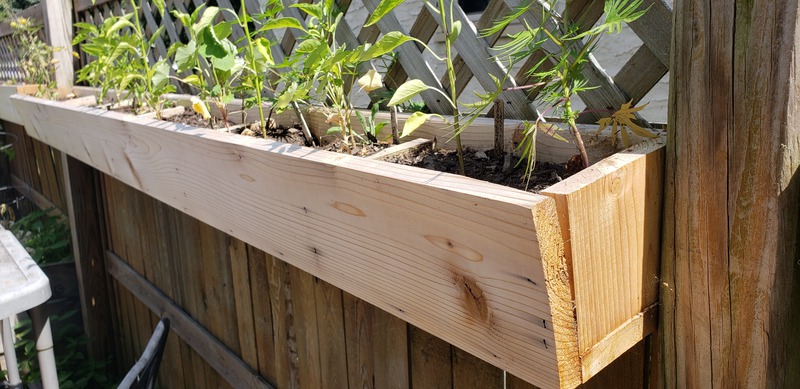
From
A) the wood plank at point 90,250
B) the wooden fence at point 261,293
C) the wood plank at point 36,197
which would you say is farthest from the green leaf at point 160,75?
the wood plank at point 36,197

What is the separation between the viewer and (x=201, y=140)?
1194mm

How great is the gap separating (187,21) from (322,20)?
55 cm

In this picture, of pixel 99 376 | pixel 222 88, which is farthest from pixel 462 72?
pixel 99 376

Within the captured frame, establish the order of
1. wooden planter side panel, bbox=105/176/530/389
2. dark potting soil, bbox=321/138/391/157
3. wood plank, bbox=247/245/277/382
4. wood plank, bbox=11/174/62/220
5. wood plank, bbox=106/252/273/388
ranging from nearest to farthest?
dark potting soil, bbox=321/138/391/157
wooden planter side panel, bbox=105/176/530/389
wood plank, bbox=247/245/277/382
wood plank, bbox=106/252/273/388
wood plank, bbox=11/174/62/220

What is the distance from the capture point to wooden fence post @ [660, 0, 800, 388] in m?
0.61

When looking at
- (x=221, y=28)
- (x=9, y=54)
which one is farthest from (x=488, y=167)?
(x=9, y=54)

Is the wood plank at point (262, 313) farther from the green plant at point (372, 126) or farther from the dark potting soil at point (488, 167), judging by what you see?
the dark potting soil at point (488, 167)

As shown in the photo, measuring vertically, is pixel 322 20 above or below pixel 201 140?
above

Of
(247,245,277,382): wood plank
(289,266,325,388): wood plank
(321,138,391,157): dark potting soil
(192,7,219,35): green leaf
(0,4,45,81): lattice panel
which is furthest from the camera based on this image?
(0,4,45,81): lattice panel

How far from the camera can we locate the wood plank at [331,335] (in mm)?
1296

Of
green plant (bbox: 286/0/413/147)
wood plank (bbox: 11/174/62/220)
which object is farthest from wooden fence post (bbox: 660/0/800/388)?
wood plank (bbox: 11/174/62/220)

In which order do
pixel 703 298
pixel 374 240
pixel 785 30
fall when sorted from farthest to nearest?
pixel 374 240 < pixel 703 298 < pixel 785 30

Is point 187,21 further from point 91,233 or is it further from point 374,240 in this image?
point 91,233

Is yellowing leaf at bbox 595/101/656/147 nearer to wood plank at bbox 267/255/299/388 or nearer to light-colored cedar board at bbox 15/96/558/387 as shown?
light-colored cedar board at bbox 15/96/558/387
